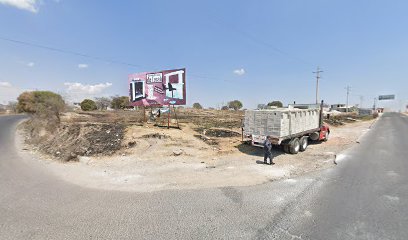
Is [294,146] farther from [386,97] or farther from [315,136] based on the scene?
[386,97]

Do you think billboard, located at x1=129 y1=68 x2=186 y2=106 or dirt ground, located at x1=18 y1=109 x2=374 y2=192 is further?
billboard, located at x1=129 y1=68 x2=186 y2=106

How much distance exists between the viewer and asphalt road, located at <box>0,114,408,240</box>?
15.3 ft

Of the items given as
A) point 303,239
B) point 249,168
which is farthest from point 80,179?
point 303,239

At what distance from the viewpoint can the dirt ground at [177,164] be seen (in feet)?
26.5

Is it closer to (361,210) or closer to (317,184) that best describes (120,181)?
(317,184)

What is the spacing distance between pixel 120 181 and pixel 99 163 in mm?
3353

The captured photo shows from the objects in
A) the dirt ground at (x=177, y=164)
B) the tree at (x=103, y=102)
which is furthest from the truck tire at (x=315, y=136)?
the tree at (x=103, y=102)

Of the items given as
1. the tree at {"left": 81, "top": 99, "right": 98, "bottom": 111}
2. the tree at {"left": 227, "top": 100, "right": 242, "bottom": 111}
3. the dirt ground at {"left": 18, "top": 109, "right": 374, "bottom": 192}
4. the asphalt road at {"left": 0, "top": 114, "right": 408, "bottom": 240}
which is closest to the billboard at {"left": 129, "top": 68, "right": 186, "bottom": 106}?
the dirt ground at {"left": 18, "top": 109, "right": 374, "bottom": 192}

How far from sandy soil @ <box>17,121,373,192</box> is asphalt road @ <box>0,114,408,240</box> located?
706mm

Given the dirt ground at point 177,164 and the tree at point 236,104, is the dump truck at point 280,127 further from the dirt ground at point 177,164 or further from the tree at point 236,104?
the tree at point 236,104

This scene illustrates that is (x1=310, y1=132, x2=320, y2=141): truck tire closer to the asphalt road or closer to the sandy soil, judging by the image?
the sandy soil

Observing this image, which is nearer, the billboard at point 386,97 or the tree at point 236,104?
the billboard at point 386,97

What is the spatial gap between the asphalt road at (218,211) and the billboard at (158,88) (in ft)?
33.8

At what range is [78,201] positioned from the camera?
6.32m
